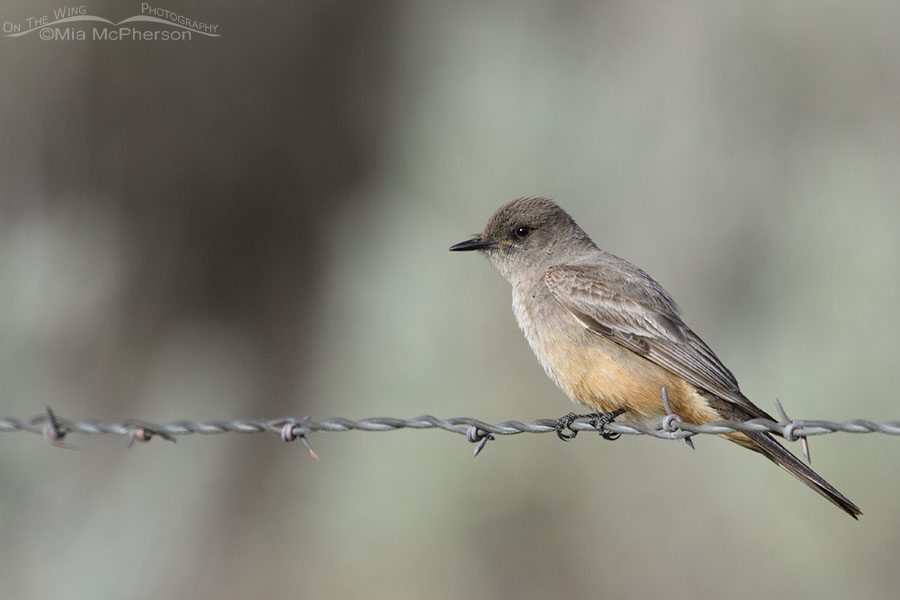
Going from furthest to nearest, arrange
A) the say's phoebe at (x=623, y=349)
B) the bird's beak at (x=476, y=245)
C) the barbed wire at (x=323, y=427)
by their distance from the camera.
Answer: the bird's beak at (x=476, y=245)
the say's phoebe at (x=623, y=349)
the barbed wire at (x=323, y=427)

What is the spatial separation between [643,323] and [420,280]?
5.36 meters

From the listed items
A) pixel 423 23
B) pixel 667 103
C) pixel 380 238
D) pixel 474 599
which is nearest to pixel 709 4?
pixel 667 103

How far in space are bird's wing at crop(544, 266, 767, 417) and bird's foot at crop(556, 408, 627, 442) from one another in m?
0.40

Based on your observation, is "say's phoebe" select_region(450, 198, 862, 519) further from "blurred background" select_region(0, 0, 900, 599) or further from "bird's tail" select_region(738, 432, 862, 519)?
"blurred background" select_region(0, 0, 900, 599)

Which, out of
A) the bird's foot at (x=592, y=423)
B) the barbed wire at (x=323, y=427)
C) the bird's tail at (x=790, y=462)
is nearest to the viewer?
the barbed wire at (x=323, y=427)

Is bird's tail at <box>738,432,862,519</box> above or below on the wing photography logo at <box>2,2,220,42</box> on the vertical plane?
below

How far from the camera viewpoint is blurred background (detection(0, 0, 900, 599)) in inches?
336

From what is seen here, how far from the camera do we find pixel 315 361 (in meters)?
12.4

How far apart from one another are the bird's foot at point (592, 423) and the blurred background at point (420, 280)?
3.42m

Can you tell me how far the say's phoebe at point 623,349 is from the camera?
5.32m

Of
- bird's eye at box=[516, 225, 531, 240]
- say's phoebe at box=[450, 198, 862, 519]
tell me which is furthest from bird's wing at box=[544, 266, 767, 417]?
bird's eye at box=[516, 225, 531, 240]

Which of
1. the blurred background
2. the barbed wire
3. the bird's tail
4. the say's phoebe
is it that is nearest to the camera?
the barbed wire

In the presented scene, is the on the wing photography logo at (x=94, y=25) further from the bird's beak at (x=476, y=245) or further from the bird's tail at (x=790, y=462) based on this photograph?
the bird's tail at (x=790, y=462)

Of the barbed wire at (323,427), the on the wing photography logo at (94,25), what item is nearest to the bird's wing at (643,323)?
the barbed wire at (323,427)
